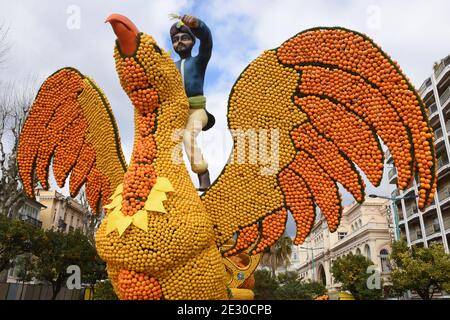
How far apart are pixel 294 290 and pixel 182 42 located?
24.5 m

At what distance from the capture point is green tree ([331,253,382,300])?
21.9 meters

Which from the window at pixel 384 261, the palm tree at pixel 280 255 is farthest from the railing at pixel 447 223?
the palm tree at pixel 280 255

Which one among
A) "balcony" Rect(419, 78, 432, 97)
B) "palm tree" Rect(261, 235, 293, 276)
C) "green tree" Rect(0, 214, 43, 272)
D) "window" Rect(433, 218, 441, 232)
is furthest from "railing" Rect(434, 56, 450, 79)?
"green tree" Rect(0, 214, 43, 272)

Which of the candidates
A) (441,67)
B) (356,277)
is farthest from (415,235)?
(441,67)

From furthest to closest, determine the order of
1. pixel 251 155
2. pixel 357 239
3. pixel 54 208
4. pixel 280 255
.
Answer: pixel 54 208 < pixel 357 239 < pixel 280 255 < pixel 251 155

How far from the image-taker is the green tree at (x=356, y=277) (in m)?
21.9

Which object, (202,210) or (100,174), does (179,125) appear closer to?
(202,210)

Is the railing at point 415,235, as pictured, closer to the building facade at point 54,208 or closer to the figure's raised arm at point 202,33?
the building facade at point 54,208

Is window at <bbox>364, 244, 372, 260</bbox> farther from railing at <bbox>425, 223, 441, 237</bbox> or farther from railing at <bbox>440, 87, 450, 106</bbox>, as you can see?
railing at <bbox>440, 87, 450, 106</bbox>

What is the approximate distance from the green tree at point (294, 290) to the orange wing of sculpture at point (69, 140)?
2084 cm

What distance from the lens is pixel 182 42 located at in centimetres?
622

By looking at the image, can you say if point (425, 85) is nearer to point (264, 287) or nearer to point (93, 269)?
point (264, 287)

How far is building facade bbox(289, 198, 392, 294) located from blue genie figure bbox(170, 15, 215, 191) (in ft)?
62.3

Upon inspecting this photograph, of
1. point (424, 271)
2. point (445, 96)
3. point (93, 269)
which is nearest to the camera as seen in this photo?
point (424, 271)
